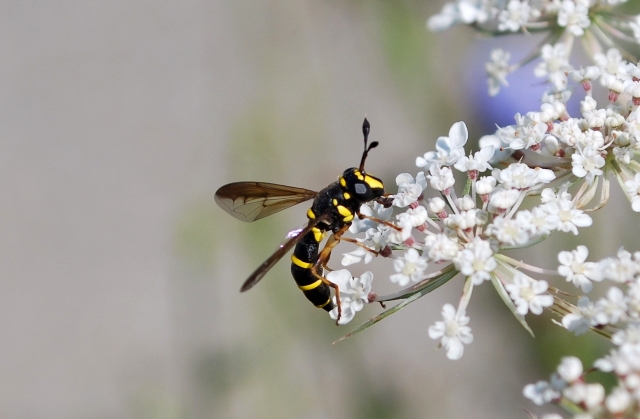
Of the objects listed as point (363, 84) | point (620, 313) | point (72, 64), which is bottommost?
point (363, 84)

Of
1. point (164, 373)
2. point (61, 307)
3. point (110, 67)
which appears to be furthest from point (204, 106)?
point (164, 373)

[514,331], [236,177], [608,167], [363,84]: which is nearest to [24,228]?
[236,177]

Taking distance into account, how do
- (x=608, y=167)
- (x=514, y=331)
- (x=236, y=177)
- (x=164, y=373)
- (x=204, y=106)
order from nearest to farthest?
(x=608, y=167), (x=514, y=331), (x=236, y=177), (x=164, y=373), (x=204, y=106)

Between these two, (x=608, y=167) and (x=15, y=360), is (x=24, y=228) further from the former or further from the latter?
(x=608, y=167)

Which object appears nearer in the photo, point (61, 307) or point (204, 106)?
point (61, 307)

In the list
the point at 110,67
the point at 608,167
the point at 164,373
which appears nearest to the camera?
the point at 608,167

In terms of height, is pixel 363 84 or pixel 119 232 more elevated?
pixel 363 84

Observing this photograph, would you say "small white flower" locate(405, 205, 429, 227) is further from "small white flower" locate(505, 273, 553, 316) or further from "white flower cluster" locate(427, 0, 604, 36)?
"white flower cluster" locate(427, 0, 604, 36)
